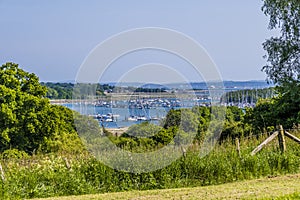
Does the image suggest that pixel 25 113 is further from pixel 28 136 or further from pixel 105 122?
pixel 105 122

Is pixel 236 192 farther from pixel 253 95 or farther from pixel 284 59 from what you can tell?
pixel 253 95

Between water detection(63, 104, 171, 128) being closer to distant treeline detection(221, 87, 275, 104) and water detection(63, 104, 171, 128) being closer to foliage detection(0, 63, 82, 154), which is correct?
distant treeline detection(221, 87, 275, 104)

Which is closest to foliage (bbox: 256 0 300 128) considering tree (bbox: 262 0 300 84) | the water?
tree (bbox: 262 0 300 84)

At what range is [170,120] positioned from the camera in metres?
12.7

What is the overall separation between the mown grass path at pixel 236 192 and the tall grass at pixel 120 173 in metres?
0.66

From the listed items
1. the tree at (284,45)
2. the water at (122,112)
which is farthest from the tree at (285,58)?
the water at (122,112)

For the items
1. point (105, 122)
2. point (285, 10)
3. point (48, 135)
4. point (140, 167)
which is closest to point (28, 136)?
point (48, 135)

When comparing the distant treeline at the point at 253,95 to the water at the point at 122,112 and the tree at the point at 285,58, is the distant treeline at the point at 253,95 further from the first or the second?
the water at the point at 122,112

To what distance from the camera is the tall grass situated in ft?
31.9

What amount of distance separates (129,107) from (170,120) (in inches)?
51.7

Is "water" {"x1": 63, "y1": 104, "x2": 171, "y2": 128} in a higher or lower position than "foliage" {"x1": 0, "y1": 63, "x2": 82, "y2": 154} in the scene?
higher

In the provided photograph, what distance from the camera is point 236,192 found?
8.16 meters

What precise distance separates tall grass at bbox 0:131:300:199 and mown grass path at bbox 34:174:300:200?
0.66m

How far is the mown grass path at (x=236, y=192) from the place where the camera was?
306 inches
